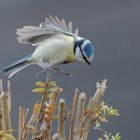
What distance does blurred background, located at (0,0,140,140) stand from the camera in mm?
2381

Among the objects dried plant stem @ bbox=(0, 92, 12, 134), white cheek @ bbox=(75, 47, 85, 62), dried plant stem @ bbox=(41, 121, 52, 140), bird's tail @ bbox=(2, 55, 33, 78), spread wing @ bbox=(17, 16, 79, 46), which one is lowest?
dried plant stem @ bbox=(41, 121, 52, 140)

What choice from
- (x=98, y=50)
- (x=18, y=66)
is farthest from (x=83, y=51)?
(x=98, y=50)

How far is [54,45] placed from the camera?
1.06 metres

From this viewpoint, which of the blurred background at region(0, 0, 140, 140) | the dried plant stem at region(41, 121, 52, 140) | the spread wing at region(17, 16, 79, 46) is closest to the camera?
the dried plant stem at region(41, 121, 52, 140)

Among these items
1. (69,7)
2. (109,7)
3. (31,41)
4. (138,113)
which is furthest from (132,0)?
(31,41)

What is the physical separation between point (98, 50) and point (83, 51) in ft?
4.60

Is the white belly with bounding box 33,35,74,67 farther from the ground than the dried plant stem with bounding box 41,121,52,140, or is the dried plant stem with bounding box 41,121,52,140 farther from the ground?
the white belly with bounding box 33,35,74,67

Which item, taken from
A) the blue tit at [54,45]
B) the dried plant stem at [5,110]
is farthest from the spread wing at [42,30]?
the dried plant stem at [5,110]

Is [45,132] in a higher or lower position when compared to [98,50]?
lower

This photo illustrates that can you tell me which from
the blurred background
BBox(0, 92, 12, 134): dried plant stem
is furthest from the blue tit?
the blurred background

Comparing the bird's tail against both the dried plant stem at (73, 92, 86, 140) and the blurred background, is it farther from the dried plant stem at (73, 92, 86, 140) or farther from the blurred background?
the blurred background

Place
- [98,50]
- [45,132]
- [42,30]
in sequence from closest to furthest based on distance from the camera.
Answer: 1. [45,132]
2. [42,30]
3. [98,50]

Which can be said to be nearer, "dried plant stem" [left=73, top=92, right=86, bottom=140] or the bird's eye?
"dried plant stem" [left=73, top=92, right=86, bottom=140]

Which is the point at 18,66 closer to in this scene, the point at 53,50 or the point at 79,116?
the point at 53,50
